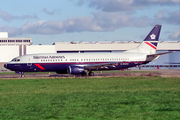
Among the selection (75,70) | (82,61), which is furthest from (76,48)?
(75,70)

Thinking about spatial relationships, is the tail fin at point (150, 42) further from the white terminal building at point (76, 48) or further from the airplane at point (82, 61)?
the white terminal building at point (76, 48)

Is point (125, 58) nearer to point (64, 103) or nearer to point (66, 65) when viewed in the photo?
point (66, 65)

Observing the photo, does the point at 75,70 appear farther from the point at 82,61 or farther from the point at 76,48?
the point at 76,48

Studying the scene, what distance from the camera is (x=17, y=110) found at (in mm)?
14820

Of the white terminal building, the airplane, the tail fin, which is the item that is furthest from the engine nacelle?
the white terminal building

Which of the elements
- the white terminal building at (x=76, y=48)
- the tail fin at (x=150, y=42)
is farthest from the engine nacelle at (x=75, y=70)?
the white terminal building at (x=76, y=48)

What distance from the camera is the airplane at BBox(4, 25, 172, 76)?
1735 inches

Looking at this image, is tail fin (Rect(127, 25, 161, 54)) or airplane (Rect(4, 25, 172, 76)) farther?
tail fin (Rect(127, 25, 161, 54))

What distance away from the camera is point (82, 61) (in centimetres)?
4622

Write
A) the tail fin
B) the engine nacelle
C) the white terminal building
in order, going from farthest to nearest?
the white terminal building → the tail fin → the engine nacelle

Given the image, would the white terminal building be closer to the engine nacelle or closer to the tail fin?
the tail fin

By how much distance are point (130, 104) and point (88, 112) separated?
3.47 metres

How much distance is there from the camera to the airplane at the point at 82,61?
145 feet

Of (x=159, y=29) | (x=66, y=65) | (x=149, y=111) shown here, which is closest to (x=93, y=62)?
(x=66, y=65)
